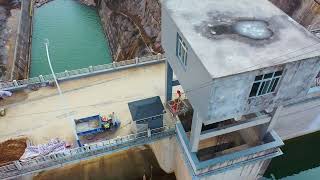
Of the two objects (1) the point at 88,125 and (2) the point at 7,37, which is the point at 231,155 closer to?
(1) the point at 88,125

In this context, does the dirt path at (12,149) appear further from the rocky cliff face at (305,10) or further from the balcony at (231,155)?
the rocky cliff face at (305,10)

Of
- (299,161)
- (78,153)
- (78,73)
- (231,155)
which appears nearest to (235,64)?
(231,155)

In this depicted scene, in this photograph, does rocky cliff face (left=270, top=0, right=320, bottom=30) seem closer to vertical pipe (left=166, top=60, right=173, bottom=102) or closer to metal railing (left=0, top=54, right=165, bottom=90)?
metal railing (left=0, top=54, right=165, bottom=90)

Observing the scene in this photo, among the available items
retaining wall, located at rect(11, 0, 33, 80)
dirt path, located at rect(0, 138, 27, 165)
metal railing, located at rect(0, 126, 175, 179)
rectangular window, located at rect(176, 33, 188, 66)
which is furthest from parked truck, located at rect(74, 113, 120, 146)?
retaining wall, located at rect(11, 0, 33, 80)

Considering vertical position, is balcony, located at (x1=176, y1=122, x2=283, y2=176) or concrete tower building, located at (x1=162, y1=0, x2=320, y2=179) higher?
concrete tower building, located at (x1=162, y1=0, x2=320, y2=179)

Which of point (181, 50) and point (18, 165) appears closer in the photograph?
point (181, 50)

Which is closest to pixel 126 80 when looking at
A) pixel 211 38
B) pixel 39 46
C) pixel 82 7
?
pixel 211 38

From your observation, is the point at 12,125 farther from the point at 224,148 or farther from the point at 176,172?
the point at 224,148
